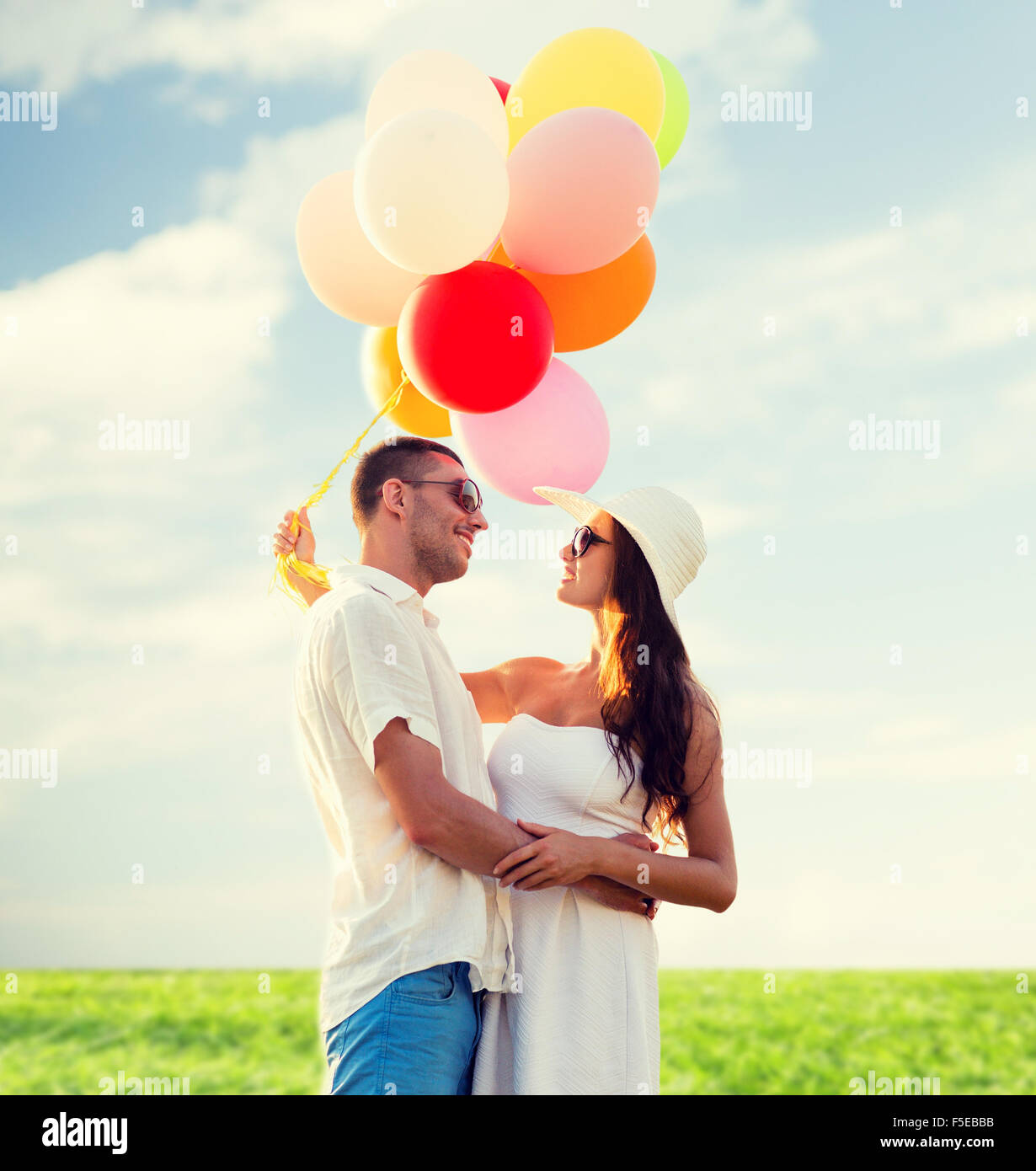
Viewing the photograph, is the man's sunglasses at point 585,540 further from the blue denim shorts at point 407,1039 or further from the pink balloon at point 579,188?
the blue denim shorts at point 407,1039

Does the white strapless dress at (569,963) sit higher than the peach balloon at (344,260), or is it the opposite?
the peach balloon at (344,260)

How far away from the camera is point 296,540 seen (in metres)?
3.08

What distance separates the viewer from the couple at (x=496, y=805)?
7.30 feet

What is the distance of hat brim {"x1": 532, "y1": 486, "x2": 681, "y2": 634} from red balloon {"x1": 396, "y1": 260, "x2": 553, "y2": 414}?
14.0 inches

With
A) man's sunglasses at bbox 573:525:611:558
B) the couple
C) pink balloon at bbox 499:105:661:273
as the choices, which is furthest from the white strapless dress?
pink balloon at bbox 499:105:661:273

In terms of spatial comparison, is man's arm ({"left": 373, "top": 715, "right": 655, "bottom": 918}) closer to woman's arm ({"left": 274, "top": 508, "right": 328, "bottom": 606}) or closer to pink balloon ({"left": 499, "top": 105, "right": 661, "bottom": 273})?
woman's arm ({"left": 274, "top": 508, "right": 328, "bottom": 606})

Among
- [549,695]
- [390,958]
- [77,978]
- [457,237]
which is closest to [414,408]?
[457,237]

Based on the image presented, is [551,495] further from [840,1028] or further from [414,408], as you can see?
[840,1028]

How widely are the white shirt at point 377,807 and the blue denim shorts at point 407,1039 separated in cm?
3

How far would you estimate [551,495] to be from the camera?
3.13 m

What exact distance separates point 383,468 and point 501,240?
76cm

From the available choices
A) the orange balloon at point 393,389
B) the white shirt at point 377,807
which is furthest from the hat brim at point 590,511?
the white shirt at point 377,807

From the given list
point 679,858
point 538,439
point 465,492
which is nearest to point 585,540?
point 538,439
